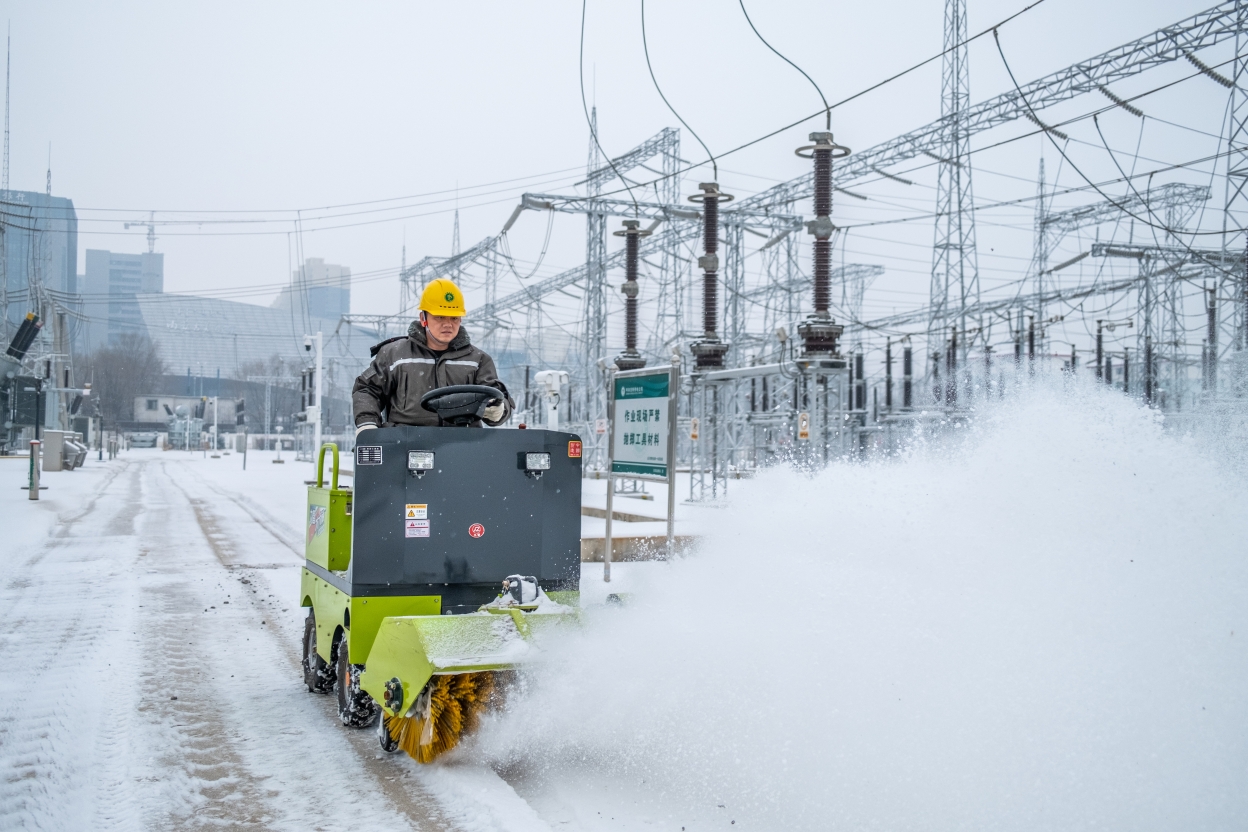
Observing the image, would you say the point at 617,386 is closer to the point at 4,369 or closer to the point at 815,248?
the point at 815,248

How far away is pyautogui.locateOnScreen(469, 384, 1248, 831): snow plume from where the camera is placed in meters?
3.60

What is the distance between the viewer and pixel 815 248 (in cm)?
1739

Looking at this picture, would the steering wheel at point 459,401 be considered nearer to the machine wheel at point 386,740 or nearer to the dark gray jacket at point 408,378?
the dark gray jacket at point 408,378

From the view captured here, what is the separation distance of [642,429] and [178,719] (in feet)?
20.5

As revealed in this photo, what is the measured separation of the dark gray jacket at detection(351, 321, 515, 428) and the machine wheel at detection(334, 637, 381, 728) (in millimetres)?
1325

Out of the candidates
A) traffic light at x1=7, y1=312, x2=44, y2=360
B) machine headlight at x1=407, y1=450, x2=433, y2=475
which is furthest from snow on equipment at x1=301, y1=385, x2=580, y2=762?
traffic light at x1=7, y1=312, x2=44, y2=360

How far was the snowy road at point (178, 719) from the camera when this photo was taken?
170 inches

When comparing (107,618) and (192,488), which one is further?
(192,488)

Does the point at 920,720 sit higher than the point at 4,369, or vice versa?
the point at 4,369

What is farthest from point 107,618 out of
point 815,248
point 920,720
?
point 815,248

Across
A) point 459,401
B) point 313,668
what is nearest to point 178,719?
point 313,668

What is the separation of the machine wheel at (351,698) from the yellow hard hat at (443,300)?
76.5 inches

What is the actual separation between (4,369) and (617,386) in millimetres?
31776

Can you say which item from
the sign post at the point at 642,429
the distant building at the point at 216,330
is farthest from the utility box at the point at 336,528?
the distant building at the point at 216,330
